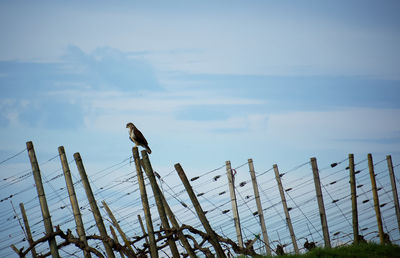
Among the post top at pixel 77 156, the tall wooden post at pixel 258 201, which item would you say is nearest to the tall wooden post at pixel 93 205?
the post top at pixel 77 156

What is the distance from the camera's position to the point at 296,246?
19.8 metres

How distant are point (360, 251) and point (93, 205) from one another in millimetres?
9068

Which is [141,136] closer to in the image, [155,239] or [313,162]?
[155,239]

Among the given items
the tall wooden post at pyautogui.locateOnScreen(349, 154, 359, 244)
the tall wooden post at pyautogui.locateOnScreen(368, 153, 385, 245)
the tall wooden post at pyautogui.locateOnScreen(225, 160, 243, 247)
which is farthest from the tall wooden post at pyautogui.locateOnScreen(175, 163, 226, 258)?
the tall wooden post at pyautogui.locateOnScreen(368, 153, 385, 245)

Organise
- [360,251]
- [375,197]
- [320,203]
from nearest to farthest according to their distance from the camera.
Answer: [360,251], [320,203], [375,197]

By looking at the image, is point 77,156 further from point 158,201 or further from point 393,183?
point 393,183

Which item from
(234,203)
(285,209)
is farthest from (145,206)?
(285,209)

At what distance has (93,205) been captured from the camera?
13219mm

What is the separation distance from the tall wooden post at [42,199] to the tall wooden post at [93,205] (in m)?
1.10

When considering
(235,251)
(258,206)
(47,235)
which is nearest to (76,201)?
(47,235)

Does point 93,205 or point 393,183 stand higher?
point 393,183

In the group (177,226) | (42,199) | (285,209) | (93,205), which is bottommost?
(177,226)

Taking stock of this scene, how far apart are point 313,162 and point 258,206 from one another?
9.57 feet

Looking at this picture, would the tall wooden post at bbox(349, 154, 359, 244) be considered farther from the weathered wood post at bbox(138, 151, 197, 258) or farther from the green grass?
the weathered wood post at bbox(138, 151, 197, 258)
